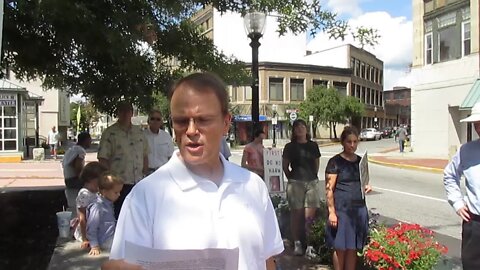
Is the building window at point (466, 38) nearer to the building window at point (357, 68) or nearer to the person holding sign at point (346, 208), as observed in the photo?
the person holding sign at point (346, 208)

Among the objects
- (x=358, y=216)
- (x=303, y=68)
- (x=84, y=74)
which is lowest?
(x=358, y=216)

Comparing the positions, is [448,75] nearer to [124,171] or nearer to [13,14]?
[124,171]

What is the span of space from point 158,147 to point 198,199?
218 inches

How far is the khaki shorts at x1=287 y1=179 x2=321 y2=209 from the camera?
627 centimetres

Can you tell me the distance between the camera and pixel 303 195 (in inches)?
247

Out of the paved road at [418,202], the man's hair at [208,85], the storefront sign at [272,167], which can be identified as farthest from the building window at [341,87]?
the man's hair at [208,85]

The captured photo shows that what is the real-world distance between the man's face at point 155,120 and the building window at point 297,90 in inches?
2152

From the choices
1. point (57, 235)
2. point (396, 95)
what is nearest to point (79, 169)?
point (57, 235)

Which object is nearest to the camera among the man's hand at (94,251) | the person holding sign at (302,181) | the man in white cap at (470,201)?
the man in white cap at (470,201)

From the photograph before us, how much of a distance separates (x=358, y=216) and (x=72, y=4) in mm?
3187

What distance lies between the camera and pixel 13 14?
4.16 m

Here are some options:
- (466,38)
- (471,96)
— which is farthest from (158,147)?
(466,38)

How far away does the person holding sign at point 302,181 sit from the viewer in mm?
6262

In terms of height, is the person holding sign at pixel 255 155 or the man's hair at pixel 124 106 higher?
the man's hair at pixel 124 106
